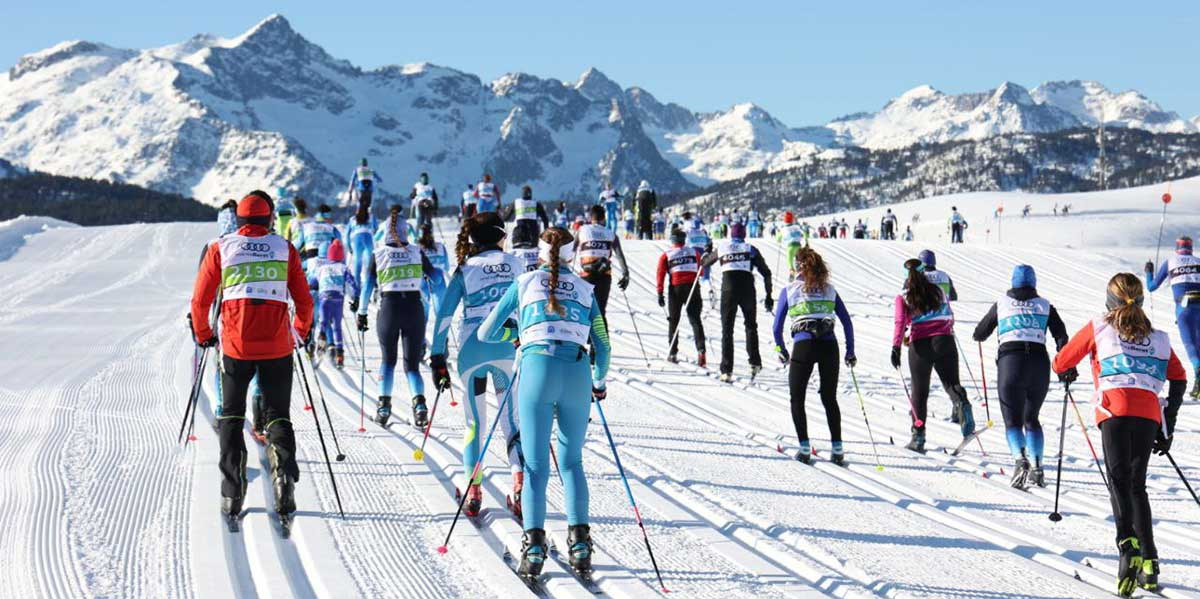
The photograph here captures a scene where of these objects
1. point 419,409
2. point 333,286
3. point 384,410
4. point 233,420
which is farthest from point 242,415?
point 333,286

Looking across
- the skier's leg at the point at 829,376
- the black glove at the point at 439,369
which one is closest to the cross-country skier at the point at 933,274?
the skier's leg at the point at 829,376

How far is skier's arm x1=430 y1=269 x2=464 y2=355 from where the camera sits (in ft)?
21.1

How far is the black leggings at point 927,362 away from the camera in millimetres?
9508

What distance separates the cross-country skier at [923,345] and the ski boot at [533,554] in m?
5.12

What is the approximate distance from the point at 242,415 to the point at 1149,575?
5.32 m

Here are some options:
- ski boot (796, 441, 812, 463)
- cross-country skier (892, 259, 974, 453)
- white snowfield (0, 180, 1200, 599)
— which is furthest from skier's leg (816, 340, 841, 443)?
cross-country skier (892, 259, 974, 453)

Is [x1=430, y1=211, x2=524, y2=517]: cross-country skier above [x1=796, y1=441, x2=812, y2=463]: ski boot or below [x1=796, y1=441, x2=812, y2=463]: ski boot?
above

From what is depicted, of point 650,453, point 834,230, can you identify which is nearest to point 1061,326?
point 650,453

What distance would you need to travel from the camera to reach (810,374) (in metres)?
8.60

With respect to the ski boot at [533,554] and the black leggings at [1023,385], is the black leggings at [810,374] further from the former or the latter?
the ski boot at [533,554]

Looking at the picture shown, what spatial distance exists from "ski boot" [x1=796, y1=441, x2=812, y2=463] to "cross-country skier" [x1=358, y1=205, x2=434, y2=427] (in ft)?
11.0

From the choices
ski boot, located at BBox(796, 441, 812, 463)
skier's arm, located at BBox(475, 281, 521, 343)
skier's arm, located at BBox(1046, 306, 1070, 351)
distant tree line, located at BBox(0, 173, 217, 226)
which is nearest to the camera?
skier's arm, located at BBox(475, 281, 521, 343)

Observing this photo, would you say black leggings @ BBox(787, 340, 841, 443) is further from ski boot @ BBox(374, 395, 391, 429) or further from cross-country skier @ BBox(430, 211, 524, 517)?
ski boot @ BBox(374, 395, 391, 429)

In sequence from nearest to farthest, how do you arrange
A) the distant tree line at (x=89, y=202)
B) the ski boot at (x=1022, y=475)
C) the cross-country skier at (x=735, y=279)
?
the ski boot at (x=1022, y=475), the cross-country skier at (x=735, y=279), the distant tree line at (x=89, y=202)
